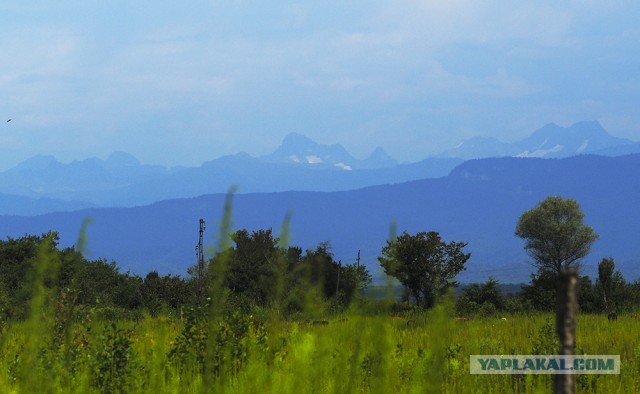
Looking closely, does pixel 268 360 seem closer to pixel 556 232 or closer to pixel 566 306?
pixel 566 306

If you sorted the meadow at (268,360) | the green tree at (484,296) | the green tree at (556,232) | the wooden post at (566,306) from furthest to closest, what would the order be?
the green tree at (556,232)
the green tree at (484,296)
the meadow at (268,360)
the wooden post at (566,306)

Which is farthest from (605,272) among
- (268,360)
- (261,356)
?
(268,360)

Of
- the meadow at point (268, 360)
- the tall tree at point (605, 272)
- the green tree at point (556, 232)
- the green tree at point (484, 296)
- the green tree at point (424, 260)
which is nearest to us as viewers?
the meadow at point (268, 360)

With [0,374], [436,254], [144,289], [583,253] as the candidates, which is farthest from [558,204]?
[0,374]

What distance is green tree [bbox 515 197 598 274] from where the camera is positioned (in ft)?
234

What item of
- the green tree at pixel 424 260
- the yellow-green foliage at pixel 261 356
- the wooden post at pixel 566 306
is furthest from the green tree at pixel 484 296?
the wooden post at pixel 566 306

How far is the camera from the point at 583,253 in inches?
2837

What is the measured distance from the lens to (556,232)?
71250 mm

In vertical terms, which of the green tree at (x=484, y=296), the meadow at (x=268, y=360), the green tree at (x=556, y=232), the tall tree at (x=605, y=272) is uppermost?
the green tree at (x=556, y=232)

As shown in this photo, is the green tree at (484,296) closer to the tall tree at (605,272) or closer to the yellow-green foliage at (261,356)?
the tall tree at (605,272)

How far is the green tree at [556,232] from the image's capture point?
234 ft

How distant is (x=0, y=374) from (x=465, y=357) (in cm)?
659

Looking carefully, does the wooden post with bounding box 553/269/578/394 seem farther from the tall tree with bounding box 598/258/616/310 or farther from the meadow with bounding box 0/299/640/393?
the tall tree with bounding box 598/258/616/310

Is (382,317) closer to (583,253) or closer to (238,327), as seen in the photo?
(238,327)
